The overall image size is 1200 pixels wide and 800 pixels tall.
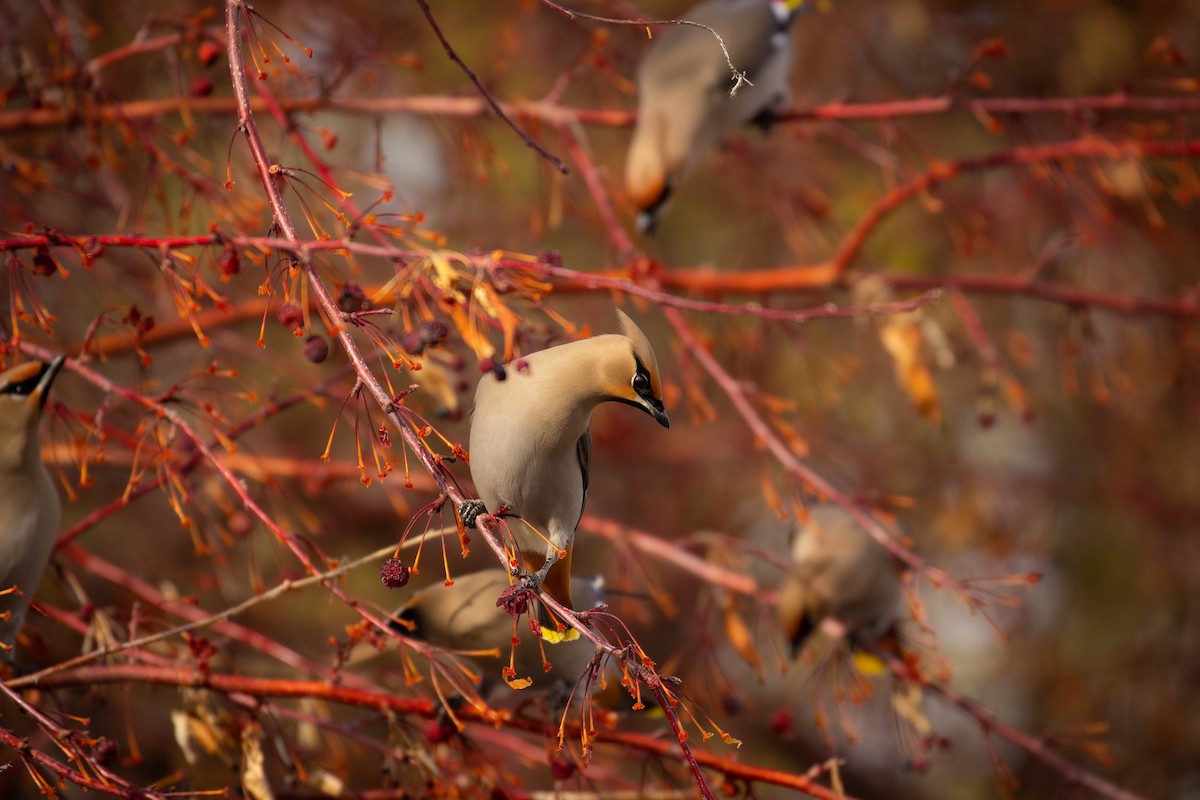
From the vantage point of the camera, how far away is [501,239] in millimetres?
5547

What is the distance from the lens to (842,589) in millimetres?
3732

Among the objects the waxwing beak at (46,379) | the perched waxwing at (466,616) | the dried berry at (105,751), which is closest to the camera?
the dried berry at (105,751)

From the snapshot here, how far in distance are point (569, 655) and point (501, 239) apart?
2.93 meters

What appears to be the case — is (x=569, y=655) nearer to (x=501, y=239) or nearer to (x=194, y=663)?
(x=194, y=663)

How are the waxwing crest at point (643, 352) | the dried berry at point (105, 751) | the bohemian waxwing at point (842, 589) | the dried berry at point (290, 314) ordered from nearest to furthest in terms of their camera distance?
the dried berry at point (290, 314) < the waxwing crest at point (643, 352) < the dried berry at point (105, 751) < the bohemian waxwing at point (842, 589)

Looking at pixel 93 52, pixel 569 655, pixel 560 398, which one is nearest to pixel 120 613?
pixel 569 655

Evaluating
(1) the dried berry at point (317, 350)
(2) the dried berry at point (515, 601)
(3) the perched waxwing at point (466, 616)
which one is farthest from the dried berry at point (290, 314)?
(3) the perched waxwing at point (466, 616)

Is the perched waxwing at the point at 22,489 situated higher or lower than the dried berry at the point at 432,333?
lower

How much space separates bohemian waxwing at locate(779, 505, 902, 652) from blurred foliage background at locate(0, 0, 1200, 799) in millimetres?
157

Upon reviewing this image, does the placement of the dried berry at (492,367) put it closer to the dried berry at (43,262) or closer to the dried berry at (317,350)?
the dried berry at (317,350)

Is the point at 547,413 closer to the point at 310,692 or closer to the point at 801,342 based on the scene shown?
the point at 310,692

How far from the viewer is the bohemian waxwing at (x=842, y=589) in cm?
373

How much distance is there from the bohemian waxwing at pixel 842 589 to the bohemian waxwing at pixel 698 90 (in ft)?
3.97

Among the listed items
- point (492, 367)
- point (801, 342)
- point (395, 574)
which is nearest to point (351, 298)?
point (492, 367)
